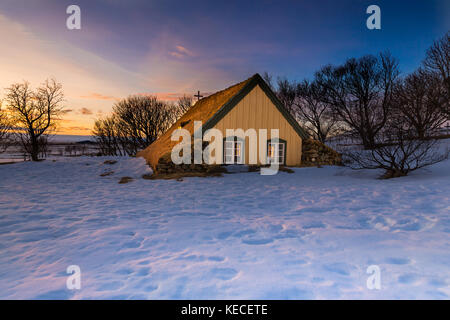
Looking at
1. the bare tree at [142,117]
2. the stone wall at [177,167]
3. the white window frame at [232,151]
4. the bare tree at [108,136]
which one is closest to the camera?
the stone wall at [177,167]

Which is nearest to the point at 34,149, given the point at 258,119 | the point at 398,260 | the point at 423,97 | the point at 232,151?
the point at 232,151

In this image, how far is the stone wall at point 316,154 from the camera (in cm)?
1515

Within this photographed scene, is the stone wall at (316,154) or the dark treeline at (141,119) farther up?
the dark treeline at (141,119)

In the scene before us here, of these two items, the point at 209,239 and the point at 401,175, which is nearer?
the point at 209,239

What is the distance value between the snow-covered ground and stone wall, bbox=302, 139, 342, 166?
29.5 ft

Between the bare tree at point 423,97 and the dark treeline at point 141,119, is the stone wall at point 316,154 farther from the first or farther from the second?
the dark treeline at point 141,119

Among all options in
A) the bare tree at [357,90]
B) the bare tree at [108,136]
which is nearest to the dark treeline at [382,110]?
the bare tree at [357,90]

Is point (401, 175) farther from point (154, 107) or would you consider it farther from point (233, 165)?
point (154, 107)

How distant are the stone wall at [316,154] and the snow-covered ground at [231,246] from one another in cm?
901

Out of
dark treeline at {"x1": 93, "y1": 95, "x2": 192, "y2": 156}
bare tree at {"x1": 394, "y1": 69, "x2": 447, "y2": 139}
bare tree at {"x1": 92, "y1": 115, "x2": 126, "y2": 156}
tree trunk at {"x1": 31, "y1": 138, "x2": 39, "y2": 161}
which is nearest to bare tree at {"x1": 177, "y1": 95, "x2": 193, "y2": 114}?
dark treeline at {"x1": 93, "y1": 95, "x2": 192, "y2": 156}

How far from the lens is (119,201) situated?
6031 millimetres
